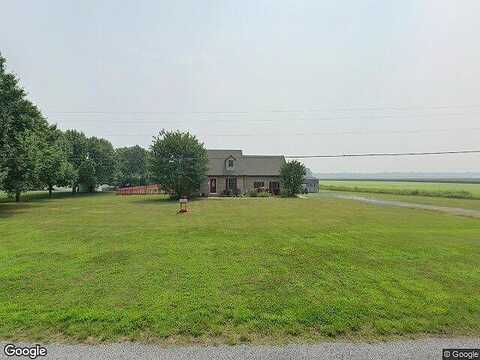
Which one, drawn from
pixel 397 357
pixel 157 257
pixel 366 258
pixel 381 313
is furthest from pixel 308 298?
pixel 157 257

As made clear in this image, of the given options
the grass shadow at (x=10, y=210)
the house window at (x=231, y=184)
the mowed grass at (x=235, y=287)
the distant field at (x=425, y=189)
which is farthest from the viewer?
the distant field at (x=425, y=189)

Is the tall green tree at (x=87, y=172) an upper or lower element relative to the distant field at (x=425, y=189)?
upper

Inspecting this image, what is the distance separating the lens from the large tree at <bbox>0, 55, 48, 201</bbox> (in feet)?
70.8

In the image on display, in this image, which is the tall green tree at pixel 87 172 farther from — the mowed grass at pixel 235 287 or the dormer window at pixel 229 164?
the mowed grass at pixel 235 287

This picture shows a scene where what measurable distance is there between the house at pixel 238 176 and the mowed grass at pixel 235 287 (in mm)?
29316

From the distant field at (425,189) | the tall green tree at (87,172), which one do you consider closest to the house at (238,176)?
the tall green tree at (87,172)

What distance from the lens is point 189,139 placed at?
35.3 meters

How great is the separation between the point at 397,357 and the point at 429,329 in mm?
1159

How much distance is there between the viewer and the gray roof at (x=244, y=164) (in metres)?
42.6

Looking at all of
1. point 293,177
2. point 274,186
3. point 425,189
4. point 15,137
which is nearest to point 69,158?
point 15,137

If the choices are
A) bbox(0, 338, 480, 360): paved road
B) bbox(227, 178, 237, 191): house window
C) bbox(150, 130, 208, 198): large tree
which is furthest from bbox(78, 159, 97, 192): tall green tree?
bbox(0, 338, 480, 360): paved road

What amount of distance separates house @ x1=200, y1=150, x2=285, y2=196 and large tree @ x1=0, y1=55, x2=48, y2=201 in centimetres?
2096

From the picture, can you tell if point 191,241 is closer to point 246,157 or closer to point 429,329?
point 429,329

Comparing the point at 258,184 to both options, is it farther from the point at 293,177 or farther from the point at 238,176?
the point at 293,177
